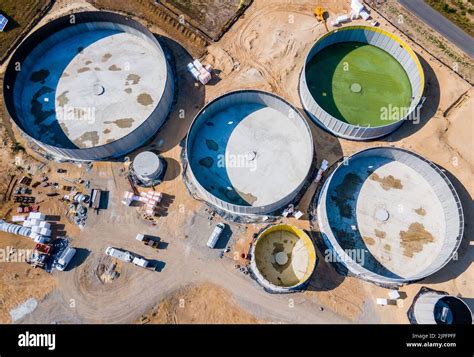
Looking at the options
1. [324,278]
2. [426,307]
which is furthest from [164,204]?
[426,307]

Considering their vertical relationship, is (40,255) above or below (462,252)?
below

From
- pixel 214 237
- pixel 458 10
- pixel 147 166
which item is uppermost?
pixel 458 10

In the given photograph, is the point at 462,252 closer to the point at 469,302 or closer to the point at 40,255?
the point at 469,302

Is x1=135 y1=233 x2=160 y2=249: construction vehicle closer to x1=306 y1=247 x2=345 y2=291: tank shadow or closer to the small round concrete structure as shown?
the small round concrete structure

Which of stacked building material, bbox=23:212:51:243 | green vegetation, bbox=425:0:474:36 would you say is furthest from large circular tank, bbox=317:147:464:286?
stacked building material, bbox=23:212:51:243
